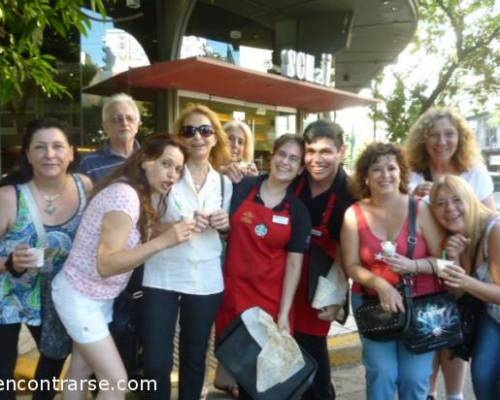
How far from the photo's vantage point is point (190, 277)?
9.18 feet

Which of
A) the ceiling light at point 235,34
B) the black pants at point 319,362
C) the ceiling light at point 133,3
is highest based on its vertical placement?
A: the ceiling light at point 235,34

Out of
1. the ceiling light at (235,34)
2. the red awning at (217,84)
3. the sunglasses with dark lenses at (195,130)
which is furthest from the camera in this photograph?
the ceiling light at (235,34)

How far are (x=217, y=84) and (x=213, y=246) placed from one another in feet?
21.7

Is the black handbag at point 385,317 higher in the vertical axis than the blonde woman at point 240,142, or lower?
lower

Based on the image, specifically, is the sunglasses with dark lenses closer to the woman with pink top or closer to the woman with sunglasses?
the woman with sunglasses

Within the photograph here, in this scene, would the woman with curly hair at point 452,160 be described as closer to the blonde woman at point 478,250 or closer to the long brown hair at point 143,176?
the blonde woman at point 478,250

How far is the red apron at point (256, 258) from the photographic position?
294cm

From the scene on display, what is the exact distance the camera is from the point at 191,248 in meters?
2.82

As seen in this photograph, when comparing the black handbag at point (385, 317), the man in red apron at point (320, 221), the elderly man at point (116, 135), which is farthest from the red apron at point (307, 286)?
the elderly man at point (116, 135)

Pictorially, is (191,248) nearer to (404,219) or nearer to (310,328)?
(310,328)

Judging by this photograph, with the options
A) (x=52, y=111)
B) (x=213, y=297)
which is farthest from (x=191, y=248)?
(x=52, y=111)

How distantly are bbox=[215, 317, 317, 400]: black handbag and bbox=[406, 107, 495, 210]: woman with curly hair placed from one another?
146 cm

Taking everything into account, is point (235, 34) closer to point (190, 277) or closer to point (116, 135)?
point (116, 135)

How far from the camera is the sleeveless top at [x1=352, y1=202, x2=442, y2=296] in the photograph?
2.71 m
